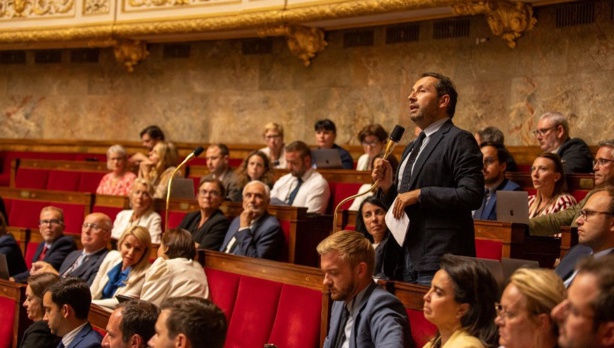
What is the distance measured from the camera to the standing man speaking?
6.74 ft

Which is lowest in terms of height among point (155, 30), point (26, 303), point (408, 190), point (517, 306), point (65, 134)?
point (26, 303)

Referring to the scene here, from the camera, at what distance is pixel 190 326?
1555 mm

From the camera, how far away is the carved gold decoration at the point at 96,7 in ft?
20.2

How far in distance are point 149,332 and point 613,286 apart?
1.14m

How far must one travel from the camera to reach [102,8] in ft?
20.3

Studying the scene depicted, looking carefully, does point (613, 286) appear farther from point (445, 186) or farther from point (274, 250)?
point (274, 250)

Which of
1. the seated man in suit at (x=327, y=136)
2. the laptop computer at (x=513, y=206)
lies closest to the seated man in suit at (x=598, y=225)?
the laptop computer at (x=513, y=206)

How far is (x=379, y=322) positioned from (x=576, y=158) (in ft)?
6.27

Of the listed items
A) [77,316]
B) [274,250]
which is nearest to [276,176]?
[274,250]

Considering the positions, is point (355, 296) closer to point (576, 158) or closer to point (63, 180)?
point (576, 158)

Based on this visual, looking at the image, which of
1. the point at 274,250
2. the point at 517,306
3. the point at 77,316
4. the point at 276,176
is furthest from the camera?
the point at 276,176

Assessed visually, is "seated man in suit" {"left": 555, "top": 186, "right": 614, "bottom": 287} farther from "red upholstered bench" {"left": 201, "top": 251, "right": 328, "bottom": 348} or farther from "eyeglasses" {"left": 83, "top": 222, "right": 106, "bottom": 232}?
"eyeglasses" {"left": 83, "top": 222, "right": 106, "bottom": 232}

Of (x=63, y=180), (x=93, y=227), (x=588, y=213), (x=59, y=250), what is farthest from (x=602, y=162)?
(x=63, y=180)

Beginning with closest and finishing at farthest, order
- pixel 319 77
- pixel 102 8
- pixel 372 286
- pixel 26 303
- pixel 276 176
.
Result: pixel 372 286 → pixel 26 303 → pixel 276 176 → pixel 319 77 → pixel 102 8
